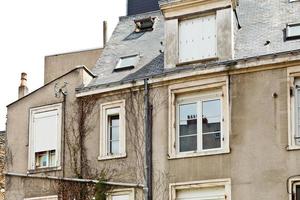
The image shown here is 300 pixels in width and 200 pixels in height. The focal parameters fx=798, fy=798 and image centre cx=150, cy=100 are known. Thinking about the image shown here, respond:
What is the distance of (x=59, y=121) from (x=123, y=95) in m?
2.60

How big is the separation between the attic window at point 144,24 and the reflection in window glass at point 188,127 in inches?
207

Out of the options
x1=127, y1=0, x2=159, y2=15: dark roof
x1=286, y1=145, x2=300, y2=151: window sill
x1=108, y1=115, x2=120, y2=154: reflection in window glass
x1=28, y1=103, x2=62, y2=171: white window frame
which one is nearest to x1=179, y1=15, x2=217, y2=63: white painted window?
x1=108, y1=115, x2=120, y2=154: reflection in window glass

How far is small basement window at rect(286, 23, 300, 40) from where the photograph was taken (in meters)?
24.8

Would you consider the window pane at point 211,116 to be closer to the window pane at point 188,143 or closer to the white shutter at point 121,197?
the window pane at point 188,143

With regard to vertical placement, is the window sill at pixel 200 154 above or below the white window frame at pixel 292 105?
below

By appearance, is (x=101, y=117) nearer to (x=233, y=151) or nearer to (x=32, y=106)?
(x=32, y=106)

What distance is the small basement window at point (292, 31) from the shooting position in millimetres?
24770

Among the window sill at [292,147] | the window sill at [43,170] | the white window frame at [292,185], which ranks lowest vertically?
the white window frame at [292,185]

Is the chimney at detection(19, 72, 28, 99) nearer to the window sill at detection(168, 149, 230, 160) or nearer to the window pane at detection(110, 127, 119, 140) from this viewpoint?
the window pane at detection(110, 127, 119, 140)

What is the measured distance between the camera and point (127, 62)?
27.7 m

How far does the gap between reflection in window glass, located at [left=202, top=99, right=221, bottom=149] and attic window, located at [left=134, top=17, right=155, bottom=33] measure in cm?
572

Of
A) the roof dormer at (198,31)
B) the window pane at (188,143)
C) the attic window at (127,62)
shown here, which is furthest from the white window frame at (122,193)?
the attic window at (127,62)

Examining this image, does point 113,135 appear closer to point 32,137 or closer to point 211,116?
point 32,137

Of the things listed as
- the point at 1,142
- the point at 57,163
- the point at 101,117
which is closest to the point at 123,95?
the point at 101,117
